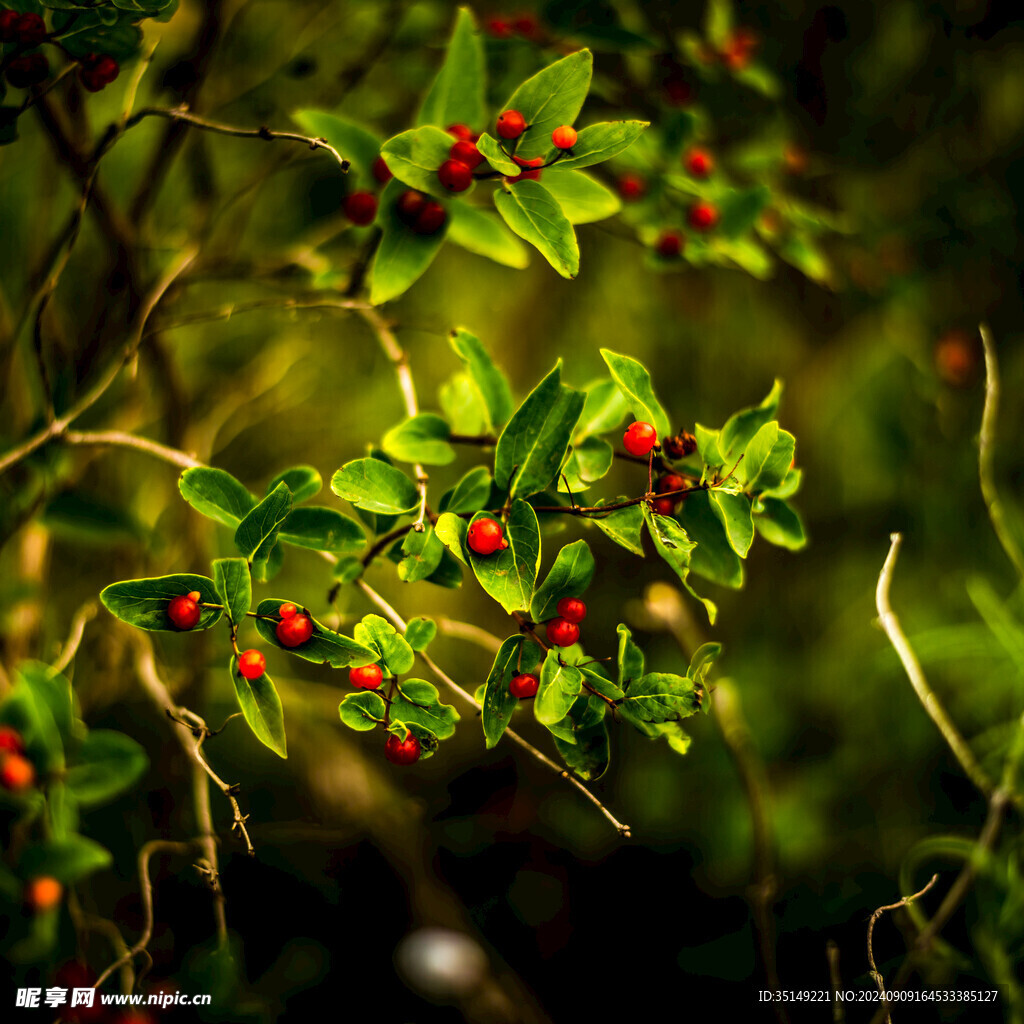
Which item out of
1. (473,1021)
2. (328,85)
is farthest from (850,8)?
(473,1021)

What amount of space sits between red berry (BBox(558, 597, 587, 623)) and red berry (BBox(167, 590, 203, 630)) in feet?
0.79

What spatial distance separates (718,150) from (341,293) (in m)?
0.82

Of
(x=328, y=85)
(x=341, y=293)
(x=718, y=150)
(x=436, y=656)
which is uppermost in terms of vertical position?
(x=328, y=85)

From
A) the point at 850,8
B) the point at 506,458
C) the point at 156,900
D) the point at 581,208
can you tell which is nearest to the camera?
the point at 506,458

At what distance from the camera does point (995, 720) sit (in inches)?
47.0

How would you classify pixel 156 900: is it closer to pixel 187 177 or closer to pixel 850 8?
pixel 187 177

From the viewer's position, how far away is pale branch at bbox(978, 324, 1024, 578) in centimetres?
69

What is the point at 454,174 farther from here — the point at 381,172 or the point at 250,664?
the point at 250,664

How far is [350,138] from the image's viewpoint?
0.60 m

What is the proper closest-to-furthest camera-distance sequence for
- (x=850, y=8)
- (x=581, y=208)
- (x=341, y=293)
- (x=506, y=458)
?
(x=506, y=458) → (x=581, y=208) → (x=341, y=293) → (x=850, y=8)

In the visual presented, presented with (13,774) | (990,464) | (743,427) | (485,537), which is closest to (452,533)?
(485,537)

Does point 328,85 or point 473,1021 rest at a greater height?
point 328,85

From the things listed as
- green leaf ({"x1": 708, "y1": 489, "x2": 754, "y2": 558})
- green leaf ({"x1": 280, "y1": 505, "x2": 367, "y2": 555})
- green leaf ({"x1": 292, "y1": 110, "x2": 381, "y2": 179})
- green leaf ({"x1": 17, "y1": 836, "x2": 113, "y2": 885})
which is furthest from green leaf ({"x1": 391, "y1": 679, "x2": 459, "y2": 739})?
green leaf ({"x1": 292, "y1": 110, "x2": 381, "y2": 179})

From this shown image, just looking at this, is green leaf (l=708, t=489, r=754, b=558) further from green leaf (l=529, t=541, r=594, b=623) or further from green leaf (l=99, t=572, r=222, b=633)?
green leaf (l=99, t=572, r=222, b=633)
